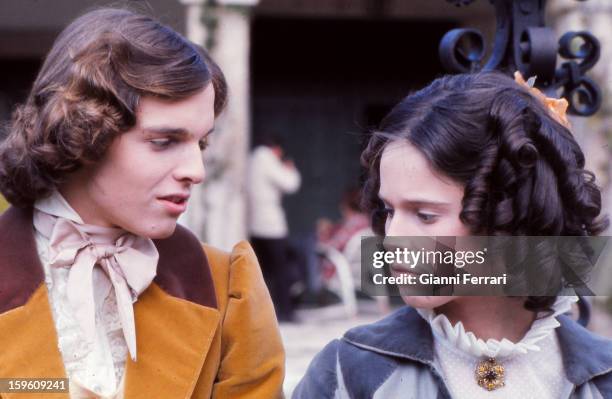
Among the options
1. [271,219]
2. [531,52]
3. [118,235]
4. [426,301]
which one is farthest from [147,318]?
[271,219]

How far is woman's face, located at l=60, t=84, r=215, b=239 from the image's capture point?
2.09 meters

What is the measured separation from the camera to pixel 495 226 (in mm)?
2049

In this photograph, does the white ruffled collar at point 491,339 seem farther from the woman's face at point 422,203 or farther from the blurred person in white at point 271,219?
the blurred person in white at point 271,219

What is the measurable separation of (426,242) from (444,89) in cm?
35

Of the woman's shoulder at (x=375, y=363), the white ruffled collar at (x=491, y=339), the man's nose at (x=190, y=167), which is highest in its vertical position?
the man's nose at (x=190, y=167)

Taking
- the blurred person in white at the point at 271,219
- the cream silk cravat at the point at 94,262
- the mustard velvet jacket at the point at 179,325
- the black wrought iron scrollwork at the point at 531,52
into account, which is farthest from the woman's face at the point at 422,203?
the blurred person in white at the point at 271,219

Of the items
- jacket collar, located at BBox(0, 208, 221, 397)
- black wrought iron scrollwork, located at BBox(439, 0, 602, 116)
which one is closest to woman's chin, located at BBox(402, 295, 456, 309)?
jacket collar, located at BBox(0, 208, 221, 397)

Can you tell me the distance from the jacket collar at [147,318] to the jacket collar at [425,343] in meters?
0.33

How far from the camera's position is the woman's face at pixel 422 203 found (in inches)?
79.9

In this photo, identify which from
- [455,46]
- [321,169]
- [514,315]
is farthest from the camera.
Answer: [321,169]

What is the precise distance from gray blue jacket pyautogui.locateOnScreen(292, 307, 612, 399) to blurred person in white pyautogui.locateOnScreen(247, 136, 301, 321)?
6.42 metres

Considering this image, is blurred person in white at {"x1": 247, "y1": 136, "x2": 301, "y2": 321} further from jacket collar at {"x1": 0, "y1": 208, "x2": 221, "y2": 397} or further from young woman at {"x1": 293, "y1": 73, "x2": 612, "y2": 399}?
young woman at {"x1": 293, "y1": 73, "x2": 612, "y2": 399}

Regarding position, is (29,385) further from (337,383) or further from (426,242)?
(426,242)

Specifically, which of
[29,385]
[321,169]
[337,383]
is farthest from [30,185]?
[321,169]
